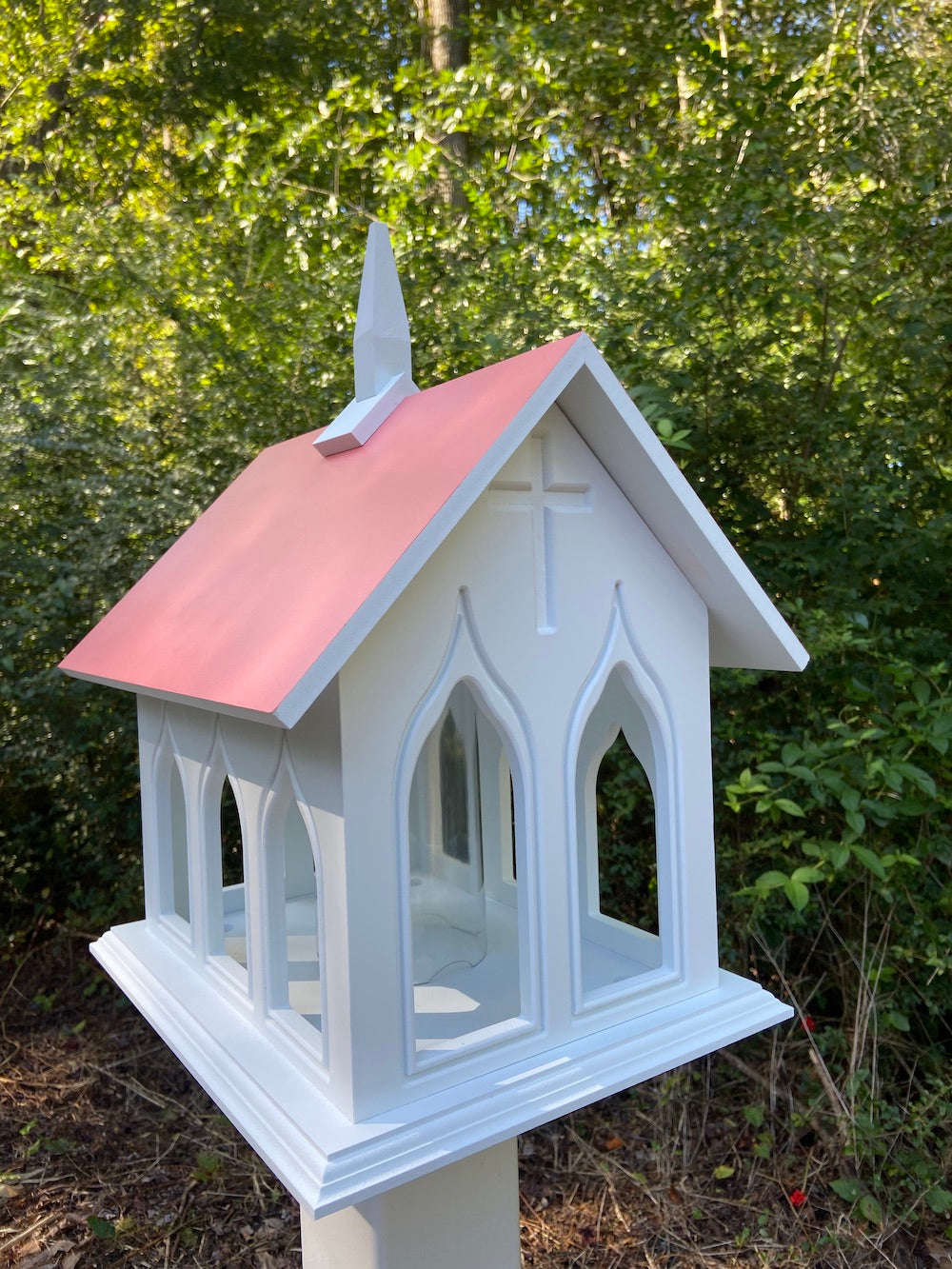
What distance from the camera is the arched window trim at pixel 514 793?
1.05 meters

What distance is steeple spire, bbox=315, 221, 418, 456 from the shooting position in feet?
4.74

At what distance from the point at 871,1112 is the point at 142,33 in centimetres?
740

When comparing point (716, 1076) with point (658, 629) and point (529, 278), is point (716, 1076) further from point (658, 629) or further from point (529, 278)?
point (529, 278)

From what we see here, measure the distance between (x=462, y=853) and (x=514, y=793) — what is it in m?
0.61

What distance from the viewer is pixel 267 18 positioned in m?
6.41

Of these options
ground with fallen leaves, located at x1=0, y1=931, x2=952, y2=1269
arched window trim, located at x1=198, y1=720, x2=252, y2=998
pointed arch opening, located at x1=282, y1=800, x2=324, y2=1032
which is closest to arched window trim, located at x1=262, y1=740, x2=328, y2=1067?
pointed arch opening, located at x1=282, y1=800, x2=324, y2=1032

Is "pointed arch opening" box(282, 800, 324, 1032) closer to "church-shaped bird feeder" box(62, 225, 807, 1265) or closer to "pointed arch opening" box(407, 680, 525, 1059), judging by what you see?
"church-shaped bird feeder" box(62, 225, 807, 1265)

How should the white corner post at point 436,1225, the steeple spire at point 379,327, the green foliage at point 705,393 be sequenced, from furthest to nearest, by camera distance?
the green foliage at point 705,393 → the steeple spire at point 379,327 → the white corner post at point 436,1225

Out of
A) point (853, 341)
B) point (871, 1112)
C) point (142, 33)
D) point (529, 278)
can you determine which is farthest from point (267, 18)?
point (871, 1112)

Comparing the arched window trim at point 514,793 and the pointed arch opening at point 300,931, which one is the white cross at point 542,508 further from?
the pointed arch opening at point 300,931

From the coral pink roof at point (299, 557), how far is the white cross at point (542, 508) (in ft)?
0.36

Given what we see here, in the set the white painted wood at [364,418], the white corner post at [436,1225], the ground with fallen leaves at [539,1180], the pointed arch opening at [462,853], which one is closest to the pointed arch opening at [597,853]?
the pointed arch opening at [462,853]

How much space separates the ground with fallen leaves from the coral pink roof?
190 centimetres

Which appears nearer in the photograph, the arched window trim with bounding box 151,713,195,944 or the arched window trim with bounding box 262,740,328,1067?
the arched window trim with bounding box 262,740,328,1067
